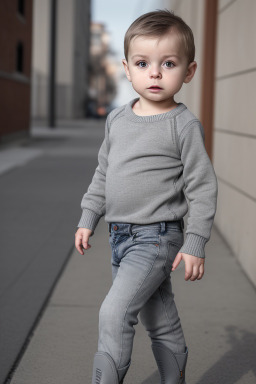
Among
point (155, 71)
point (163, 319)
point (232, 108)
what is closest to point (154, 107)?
point (155, 71)

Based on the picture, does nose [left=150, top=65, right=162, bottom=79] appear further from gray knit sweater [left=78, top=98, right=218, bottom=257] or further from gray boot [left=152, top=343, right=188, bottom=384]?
gray boot [left=152, top=343, right=188, bottom=384]

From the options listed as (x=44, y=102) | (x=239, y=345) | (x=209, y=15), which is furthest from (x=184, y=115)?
(x=44, y=102)

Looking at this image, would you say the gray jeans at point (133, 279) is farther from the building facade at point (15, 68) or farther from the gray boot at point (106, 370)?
the building facade at point (15, 68)

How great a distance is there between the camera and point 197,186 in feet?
8.12

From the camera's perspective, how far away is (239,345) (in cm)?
368

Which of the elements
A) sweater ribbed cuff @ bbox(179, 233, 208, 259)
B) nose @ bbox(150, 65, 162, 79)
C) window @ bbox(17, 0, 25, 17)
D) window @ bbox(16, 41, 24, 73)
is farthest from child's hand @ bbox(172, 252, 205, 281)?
window @ bbox(17, 0, 25, 17)

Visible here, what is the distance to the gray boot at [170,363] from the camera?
8.88 feet

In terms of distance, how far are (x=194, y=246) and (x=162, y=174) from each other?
1.00 feet

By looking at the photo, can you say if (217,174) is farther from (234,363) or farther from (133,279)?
(133,279)

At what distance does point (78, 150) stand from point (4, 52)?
3685mm

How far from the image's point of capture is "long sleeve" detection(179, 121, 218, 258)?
Result: 2.42 m

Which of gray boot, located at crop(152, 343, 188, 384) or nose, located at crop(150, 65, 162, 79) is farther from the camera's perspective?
gray boot, located at crop(152, 343, 188, 384)

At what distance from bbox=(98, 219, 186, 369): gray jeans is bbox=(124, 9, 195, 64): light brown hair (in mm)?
682

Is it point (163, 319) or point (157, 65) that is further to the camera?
point (163, 319)
